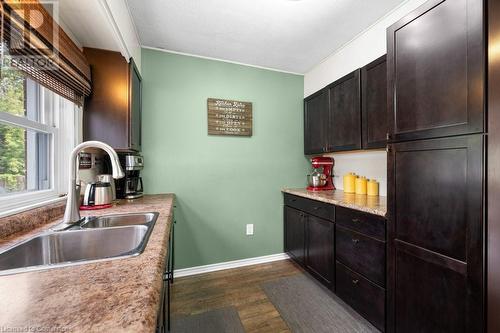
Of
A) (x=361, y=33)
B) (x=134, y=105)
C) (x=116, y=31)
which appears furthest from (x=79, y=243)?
(x=361, y=33)

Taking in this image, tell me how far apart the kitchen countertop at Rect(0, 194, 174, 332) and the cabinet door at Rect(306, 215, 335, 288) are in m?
1.62

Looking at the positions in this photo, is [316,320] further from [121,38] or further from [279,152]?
[121,38]

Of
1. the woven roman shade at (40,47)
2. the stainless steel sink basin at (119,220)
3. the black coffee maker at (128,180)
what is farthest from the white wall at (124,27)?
the stainless steel sink basin at (119,220)

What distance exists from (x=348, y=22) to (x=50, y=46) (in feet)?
7.15

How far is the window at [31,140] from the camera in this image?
3.67ft

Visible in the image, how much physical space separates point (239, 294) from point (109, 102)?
201cm

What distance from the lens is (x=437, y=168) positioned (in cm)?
108

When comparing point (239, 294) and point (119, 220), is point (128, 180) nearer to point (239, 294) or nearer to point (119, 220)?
point (119, 220)

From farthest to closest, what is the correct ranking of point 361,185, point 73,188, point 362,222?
point 361,185, point 362,222, point 73,188

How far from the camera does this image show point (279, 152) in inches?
107

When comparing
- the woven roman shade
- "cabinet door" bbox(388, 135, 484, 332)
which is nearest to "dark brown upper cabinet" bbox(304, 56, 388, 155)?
"cabinet door" bbox(388, 135, 484, 332)

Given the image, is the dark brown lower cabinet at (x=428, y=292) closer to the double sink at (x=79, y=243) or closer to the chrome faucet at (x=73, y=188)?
the double sink at (x=79, y=243)

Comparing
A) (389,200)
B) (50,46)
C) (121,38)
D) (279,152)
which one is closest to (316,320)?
(389,200)

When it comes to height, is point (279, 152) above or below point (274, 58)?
below
